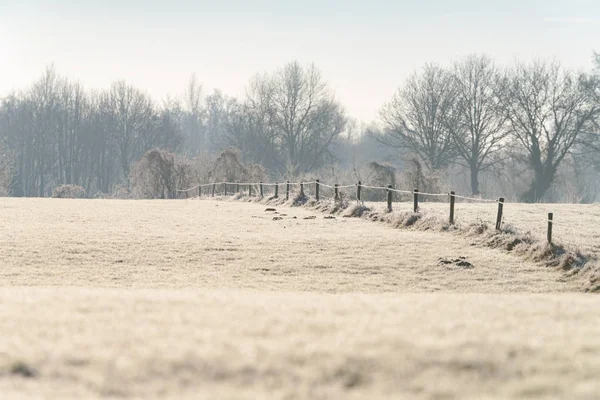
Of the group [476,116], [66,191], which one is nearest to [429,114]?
[476,116]

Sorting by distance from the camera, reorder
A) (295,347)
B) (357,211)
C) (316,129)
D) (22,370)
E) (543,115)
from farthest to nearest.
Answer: (316,129)
(543,115)
(357,211)
(295,347)
(22,370)

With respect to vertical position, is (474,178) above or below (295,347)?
above

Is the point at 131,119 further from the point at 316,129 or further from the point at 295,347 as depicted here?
the point at 295,347

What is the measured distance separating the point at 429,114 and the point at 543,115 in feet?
31.2

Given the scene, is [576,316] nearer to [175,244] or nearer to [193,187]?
[175,244]

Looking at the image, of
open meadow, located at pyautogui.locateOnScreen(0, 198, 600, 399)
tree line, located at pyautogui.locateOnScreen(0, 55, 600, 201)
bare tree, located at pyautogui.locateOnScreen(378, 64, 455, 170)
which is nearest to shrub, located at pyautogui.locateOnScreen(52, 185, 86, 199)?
tree line, located at pyautogui.locateOnScreen(0, 55, 600, 201)

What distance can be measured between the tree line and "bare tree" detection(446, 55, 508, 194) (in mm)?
85

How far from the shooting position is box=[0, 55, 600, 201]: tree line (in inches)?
2392

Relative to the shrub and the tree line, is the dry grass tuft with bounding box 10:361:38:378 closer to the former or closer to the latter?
the tree line

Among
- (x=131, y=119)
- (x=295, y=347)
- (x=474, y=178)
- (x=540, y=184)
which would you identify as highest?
(x=131, y=119)

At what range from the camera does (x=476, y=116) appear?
6375 cm

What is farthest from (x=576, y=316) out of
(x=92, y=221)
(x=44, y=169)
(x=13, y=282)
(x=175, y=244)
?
(x=44, y=169)

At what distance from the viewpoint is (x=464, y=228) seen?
21.0 m

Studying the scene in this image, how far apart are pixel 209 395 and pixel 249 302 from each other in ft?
10.7
